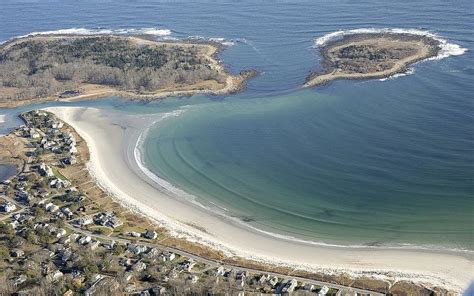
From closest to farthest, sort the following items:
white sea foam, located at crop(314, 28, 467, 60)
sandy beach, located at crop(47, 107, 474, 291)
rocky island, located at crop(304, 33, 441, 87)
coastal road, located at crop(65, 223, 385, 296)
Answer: coastal road, located at crop(65, 223, 385, 296), sandy beach, located at crop(47, 107, 474, 291), rocky island, located at crop(304, 33, 441, 87), white sea foam, located at crop(314, 28, 467, 60)

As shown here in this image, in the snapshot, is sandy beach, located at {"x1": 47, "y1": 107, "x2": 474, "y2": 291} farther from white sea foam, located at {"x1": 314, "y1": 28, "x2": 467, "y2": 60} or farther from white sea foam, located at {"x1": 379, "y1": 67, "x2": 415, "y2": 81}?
white sea foam, located at {"x1": 314, "y1": 28, "x2": 467, "y2": 60}

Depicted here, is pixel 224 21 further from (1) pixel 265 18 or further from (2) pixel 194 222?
(2) pixel 194 222

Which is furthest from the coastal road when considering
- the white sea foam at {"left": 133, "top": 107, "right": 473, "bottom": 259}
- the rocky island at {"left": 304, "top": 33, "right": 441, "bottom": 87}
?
the rocky island at {"left": 304, "top": 33, "right": 441, "bottom": 87}

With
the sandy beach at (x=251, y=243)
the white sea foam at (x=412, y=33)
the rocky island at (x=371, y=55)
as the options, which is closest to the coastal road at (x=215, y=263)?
the sandy beach at (x=251, y=243)

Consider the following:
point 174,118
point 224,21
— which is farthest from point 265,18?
point 174,118

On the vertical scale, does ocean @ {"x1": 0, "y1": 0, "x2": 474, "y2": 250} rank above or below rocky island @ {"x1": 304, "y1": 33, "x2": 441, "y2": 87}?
below

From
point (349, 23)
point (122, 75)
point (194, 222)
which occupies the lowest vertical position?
point (194, 222)
